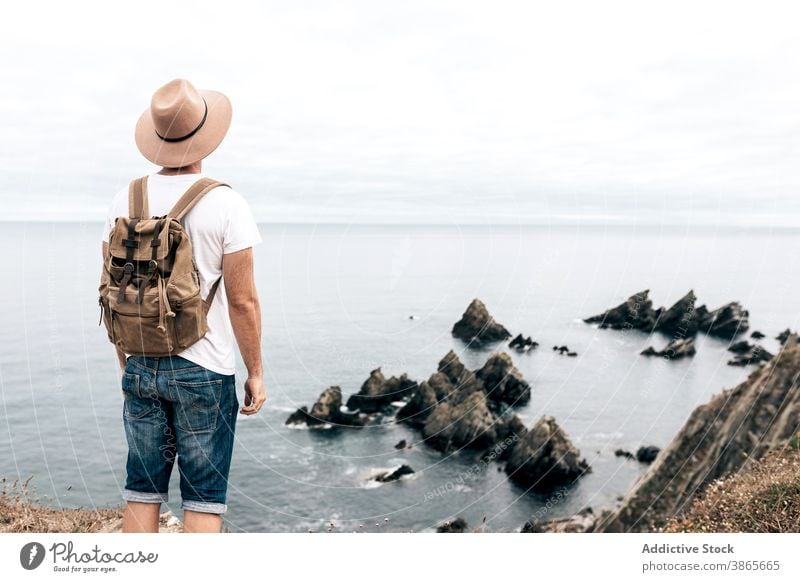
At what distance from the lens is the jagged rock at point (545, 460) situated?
2702cm

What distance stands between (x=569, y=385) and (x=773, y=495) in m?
37.0

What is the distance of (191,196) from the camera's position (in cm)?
339

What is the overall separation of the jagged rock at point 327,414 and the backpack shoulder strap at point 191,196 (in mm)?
28686

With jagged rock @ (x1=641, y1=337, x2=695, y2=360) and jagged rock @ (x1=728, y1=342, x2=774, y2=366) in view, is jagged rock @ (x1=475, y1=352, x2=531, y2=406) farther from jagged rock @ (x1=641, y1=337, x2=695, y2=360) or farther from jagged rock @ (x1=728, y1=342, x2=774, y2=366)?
jagged rock @ (x1=728, y1=342, x2=774, y2=366)

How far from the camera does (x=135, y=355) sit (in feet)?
11.6

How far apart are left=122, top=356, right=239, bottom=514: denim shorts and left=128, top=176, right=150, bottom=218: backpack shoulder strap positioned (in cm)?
85

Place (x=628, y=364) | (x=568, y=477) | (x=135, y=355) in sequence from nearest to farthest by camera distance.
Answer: (x=135, y=355)
(x=568, y=477)
(x=628, y=364)

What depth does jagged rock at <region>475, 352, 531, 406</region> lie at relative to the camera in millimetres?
35219

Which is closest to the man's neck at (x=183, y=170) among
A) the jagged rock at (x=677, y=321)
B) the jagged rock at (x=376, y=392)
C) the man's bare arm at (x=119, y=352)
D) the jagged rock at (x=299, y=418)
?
the man's bare arm at (x=119, y=352)

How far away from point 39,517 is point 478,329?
43054 mm

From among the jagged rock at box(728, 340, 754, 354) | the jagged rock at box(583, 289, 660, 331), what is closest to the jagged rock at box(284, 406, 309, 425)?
the jagged rock at box(583, 289, 660, 331)

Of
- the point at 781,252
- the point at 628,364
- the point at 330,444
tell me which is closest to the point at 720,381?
the point at 628,364

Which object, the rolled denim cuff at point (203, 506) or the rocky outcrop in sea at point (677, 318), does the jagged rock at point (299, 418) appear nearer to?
the rolled denim cuff at point (203, 506)
